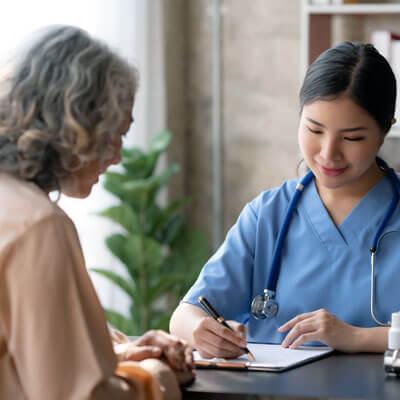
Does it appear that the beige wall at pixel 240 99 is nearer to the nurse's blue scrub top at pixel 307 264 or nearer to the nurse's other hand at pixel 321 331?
the nurse's blue scrub top at pixel 307 264

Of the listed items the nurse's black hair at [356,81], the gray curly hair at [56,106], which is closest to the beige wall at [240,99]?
the nurse's black hair at [356,81]

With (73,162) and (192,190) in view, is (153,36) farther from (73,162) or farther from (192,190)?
(73,162)

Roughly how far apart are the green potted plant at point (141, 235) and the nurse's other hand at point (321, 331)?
176 cm

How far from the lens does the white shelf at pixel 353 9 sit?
10.9ft

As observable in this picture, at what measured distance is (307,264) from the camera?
1778 mm

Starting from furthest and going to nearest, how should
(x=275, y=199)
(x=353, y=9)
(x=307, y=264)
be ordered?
(x=353, y=9)
(x=275, y=199)
(x=307, y=264)

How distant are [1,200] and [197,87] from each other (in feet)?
10.1

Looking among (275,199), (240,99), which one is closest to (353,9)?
(240,99)

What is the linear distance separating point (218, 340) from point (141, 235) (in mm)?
1899

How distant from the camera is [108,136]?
1.20 m

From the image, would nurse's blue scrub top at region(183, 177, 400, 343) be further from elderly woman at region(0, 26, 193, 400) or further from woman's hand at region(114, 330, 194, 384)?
elderly woman at region(0, 26, 193, 400)

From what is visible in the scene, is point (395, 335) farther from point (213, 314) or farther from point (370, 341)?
point (213, 314)

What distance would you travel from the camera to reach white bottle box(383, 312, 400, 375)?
135 centimetres

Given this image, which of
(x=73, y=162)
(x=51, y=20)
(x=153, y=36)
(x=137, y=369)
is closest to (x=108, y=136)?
(x=73, y=162)
